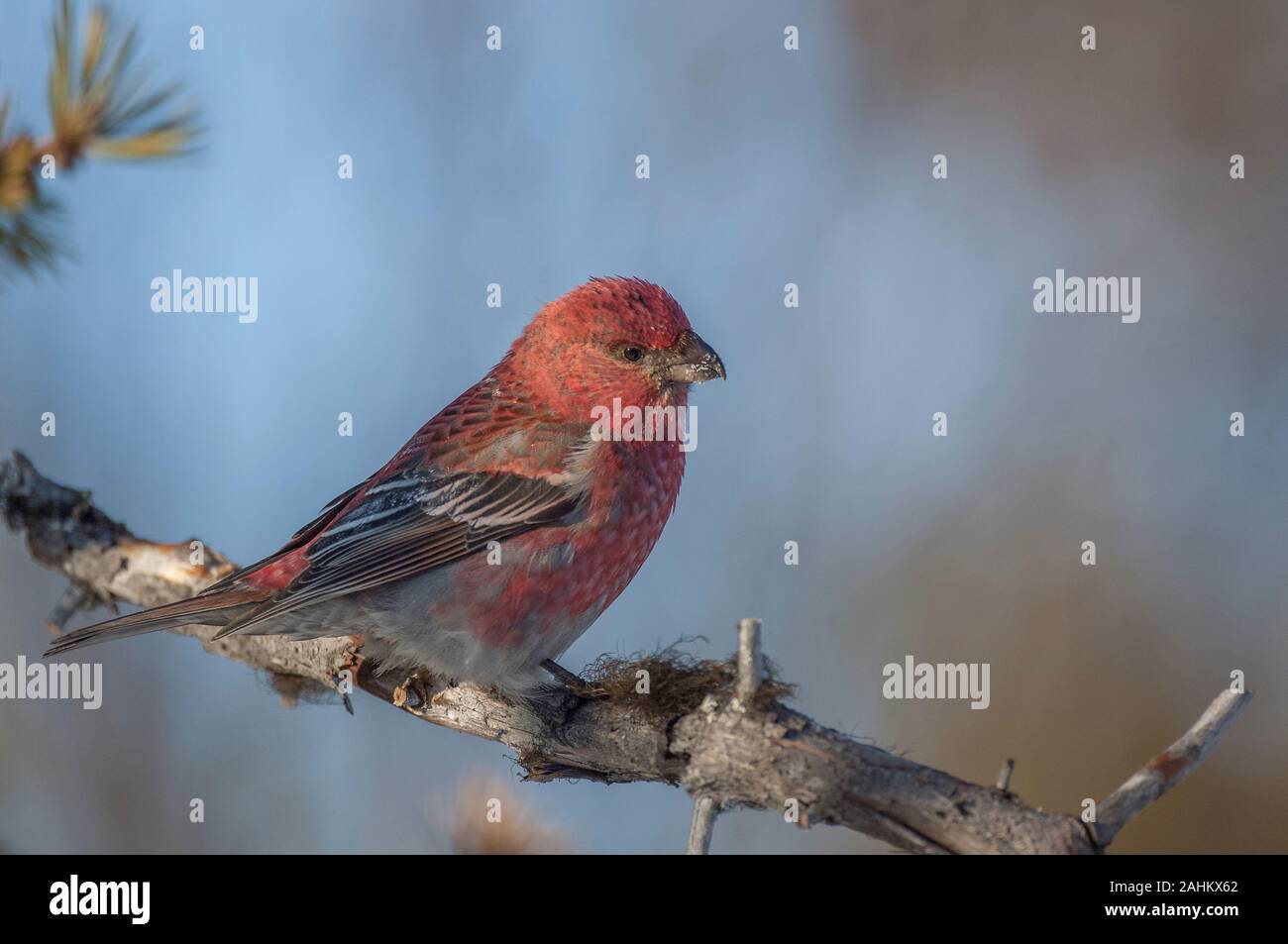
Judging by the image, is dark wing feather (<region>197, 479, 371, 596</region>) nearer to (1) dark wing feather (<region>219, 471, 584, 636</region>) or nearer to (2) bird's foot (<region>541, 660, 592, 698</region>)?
(1) dark wing feather (<region>219, 471, 584, 636</region>)

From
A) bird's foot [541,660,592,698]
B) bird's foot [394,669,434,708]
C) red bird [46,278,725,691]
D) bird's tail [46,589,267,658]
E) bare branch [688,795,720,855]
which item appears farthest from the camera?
bird's foot [394,669,434,708]

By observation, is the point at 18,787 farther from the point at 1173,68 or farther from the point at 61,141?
the point at 1173,68

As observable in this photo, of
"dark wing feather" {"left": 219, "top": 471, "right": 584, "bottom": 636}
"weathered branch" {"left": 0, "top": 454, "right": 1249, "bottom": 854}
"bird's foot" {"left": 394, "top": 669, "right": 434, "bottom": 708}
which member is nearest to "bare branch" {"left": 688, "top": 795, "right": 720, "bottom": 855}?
"weathered branch" {"left": 0, "top": 454, "right": 1249, "bottom": 854}

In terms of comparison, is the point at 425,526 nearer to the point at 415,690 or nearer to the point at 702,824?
the point at 415,690

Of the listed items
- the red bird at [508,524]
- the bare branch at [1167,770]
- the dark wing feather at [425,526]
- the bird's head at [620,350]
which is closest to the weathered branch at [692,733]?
the bare branch at [1167,770]

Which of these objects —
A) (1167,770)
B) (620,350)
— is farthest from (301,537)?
(1167,770)

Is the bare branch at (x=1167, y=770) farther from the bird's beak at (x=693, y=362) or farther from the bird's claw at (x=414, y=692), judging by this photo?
the bird's claw at (x=414, y=692)
